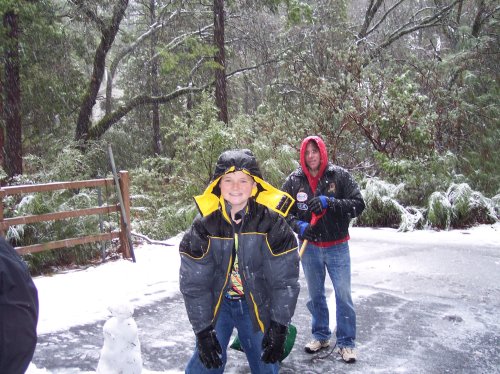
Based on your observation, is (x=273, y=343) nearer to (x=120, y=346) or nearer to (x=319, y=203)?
(x=120, y=346)

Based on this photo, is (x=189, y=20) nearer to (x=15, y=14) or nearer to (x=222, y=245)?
(x=15, y=14)

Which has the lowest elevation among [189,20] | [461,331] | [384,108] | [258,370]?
[461,331]

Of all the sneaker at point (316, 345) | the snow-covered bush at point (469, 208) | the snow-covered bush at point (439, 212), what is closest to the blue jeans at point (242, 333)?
the sneaker at point (316, 345)

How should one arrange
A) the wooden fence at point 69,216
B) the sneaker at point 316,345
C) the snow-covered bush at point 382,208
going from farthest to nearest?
the snow-covered bush at point 382,208
the wooden fence at point 69,216
the sneaker at point 316,345

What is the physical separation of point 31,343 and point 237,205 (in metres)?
1.50

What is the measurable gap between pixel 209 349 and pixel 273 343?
0.35 m

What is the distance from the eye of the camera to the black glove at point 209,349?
2893 millimetres

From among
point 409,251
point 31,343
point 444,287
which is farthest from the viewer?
point 409,251

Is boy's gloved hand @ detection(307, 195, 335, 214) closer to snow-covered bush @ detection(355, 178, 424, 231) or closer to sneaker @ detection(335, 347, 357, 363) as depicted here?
sneaker @ detection(335, 347, 357, 363)

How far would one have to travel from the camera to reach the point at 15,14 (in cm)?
1302

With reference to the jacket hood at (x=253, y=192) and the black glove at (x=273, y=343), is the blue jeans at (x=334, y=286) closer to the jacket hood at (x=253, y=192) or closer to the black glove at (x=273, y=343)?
the jacket hood at (x=253, y=192)

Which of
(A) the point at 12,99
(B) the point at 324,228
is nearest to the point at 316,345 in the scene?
(B) the point at 324,228

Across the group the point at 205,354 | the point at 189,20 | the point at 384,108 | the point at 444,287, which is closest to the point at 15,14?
the point at 189,20

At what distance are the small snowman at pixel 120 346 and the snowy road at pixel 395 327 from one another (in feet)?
2.54
